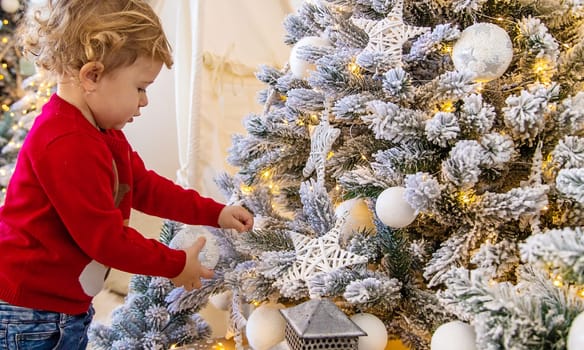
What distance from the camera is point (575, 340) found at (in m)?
0.45

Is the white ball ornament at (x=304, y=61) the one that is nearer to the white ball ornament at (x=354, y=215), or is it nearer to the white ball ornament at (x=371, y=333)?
the white ball ornament at (x=354, y=215)

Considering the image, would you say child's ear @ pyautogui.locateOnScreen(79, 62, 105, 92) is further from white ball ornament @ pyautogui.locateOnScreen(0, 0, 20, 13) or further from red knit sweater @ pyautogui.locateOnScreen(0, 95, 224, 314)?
white ball ornament @ pyautogui.locateOnScreen(0, 0, 20, 13)

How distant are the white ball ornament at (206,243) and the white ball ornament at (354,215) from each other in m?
A: 0.24

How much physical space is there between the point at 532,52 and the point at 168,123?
1.40 meters

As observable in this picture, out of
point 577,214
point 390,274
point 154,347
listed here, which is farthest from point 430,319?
point 154,347

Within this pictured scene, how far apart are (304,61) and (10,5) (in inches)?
46.3

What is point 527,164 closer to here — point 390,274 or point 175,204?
point 390,274

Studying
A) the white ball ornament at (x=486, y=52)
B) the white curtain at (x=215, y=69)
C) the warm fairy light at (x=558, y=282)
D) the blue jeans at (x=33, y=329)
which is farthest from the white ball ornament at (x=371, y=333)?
the white curtain at (x=215, y=69)

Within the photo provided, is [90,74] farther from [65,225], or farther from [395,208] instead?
[395,208]

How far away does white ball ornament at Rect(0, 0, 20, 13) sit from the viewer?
1.60 metres

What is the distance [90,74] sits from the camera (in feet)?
2.62

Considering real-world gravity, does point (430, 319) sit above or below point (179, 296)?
Answer: above

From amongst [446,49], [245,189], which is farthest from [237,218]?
[446,49]

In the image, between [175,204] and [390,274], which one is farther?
[175,204]
